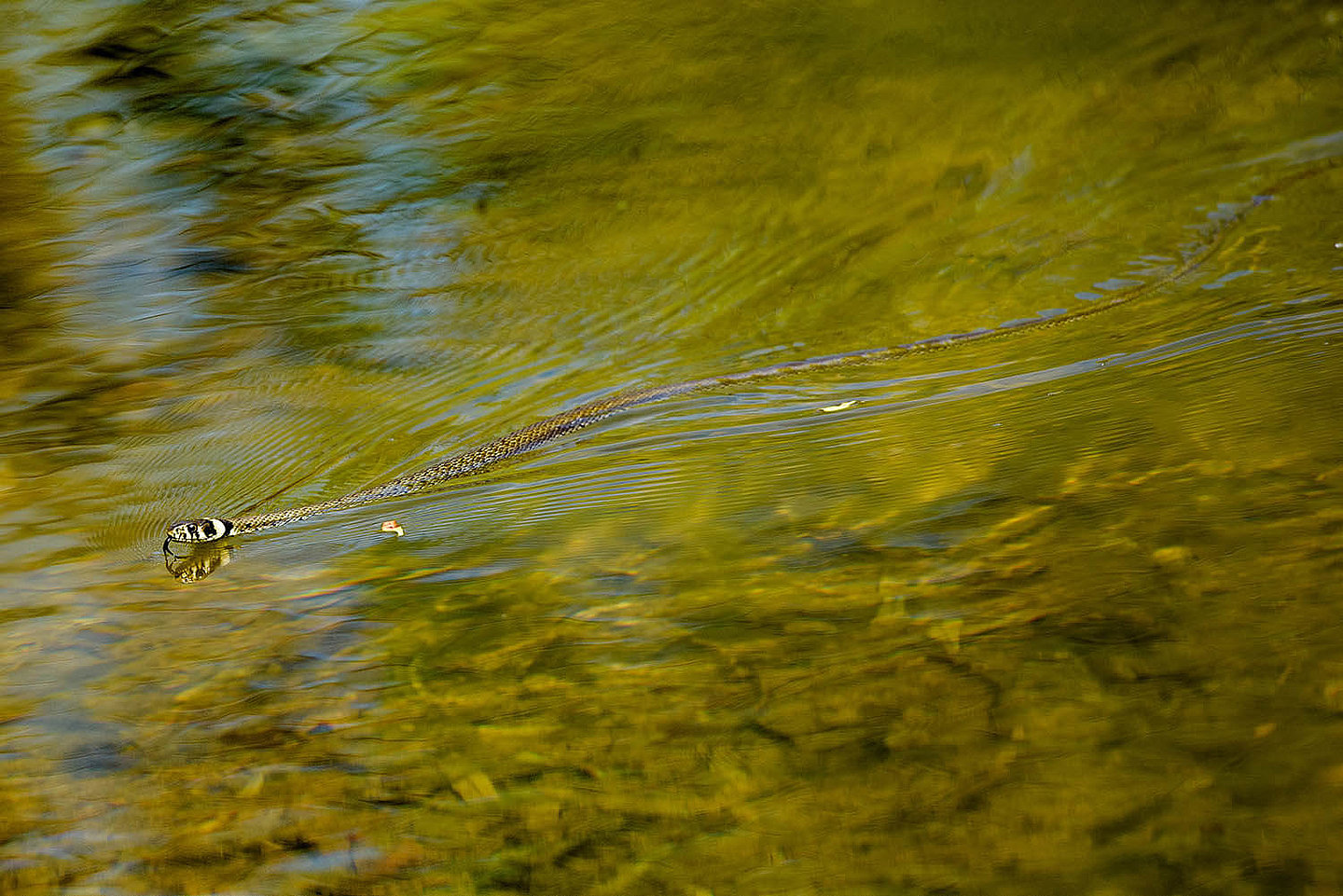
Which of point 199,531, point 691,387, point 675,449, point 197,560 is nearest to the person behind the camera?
point 197,560

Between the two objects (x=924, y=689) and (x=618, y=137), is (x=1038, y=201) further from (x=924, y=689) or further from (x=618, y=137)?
(x=924, y=689)

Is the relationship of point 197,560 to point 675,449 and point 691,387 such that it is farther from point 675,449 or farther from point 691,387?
point 691,387

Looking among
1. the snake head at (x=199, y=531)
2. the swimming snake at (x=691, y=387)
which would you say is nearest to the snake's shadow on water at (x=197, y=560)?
the snake head at (x=199, y=531)

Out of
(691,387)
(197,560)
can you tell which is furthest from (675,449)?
(197,560)

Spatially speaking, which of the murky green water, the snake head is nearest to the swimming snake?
the murky green water

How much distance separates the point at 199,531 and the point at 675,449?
161 cm

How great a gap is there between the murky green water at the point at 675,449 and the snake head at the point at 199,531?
0.33 ft

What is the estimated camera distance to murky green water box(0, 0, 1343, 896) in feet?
5.51

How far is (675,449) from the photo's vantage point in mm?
3508

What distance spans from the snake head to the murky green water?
0.33ft

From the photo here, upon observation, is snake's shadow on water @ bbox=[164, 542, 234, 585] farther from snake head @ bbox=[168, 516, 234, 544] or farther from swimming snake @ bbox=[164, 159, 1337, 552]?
swimming snake @ bbox=[164, 159, 1337, 552]

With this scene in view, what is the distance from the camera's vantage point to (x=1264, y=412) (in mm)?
2545

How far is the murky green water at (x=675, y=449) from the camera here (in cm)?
168

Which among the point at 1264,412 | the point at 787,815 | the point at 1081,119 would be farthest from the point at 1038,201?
the point at 787,815
